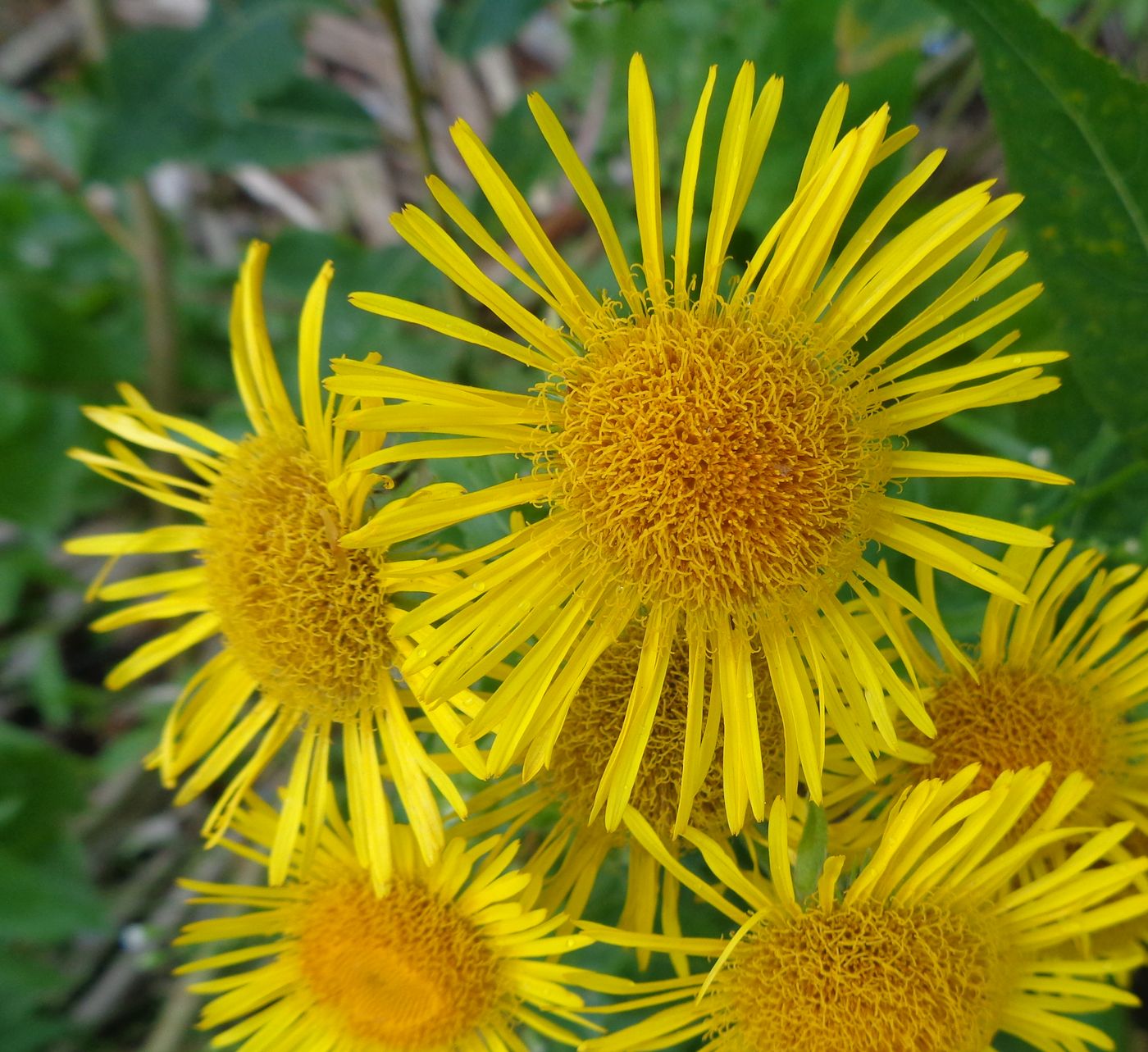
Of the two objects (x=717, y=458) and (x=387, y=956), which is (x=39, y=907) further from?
(x=717, y=458)

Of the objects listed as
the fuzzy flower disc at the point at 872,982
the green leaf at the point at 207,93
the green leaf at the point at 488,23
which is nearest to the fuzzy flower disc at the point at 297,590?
the fuzzy flower disc at the point at 872,982

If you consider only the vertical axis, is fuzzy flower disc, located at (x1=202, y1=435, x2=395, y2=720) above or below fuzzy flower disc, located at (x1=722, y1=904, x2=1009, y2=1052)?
above

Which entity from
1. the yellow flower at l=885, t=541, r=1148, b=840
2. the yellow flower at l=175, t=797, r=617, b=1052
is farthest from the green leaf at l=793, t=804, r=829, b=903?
the yellow flower at l=175, t=797, r=617, b=1052

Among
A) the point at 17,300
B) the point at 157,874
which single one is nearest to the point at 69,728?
the point at 157,874

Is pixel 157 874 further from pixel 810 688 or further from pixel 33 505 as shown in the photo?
pixel 810 688

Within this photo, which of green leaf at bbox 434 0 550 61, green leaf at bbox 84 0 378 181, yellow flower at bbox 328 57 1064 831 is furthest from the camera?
green leaf at bbox 434 0 550 61

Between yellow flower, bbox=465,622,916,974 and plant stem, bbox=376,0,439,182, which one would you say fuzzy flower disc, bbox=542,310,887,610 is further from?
plant stem, bbox=376,0,439,182

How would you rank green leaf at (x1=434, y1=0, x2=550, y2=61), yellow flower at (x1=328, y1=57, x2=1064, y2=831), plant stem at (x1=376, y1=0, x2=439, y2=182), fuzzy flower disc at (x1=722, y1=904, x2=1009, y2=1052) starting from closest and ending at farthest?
yellow flower at (x1=328, y1=57, x2=1064, y2=831) → fuzzy flower disc at (x1=722, y1=904, x2=1009, y2=1052) → plant stem at (x1=376, y1=0, x2=439, y2=182) → green leaf at (x1=434, y1=0, x2=550, y2=61)
